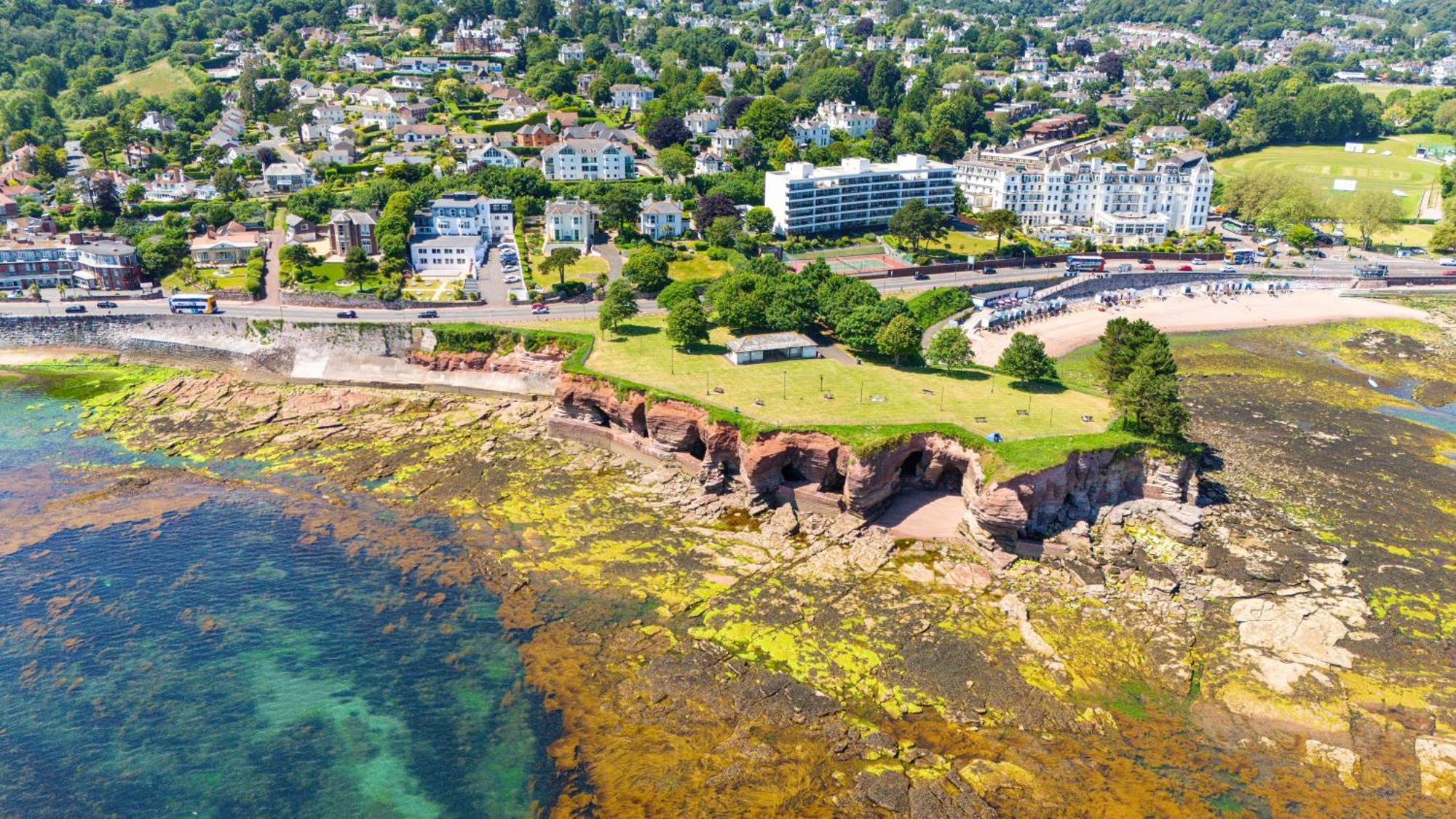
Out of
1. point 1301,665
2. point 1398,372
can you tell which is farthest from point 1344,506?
point 1398,372

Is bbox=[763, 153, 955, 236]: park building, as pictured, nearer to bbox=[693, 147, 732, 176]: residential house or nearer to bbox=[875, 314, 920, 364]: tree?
bbox=[693, 147, 732, 176]: residential house

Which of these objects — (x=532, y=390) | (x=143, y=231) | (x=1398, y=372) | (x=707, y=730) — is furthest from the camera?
(x=143, y=231)

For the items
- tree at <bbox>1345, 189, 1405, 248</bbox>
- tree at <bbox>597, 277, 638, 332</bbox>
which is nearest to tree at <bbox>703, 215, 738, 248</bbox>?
tree at <bbox>597, 277, 638, 332</bbox>

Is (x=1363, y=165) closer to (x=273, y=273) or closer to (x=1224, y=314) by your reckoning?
(x=1224, y=314)

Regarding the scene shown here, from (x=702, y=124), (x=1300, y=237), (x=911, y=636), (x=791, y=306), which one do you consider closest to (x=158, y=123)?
(x=702, y=124)

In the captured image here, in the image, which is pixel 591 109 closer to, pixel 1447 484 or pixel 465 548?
pixel 465 548

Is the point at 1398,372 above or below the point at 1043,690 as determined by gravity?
above

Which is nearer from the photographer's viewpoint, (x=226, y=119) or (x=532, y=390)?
(x=532, y=390)
